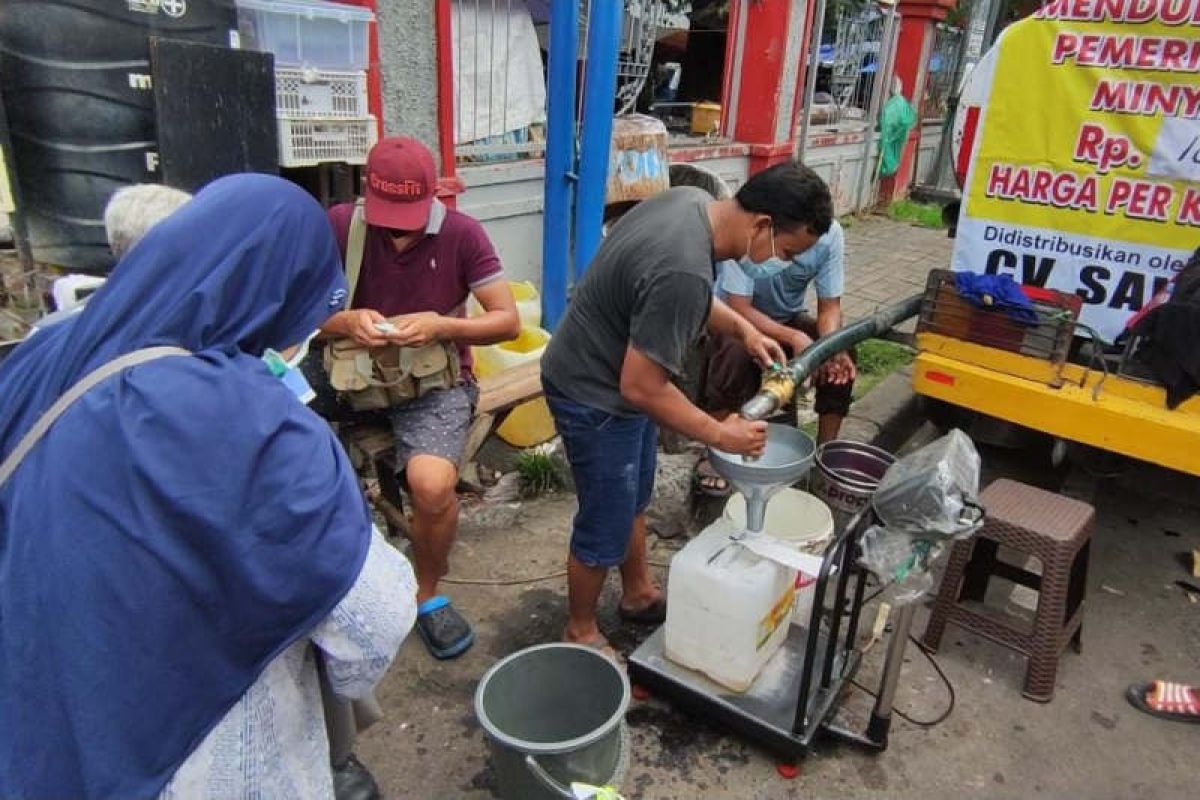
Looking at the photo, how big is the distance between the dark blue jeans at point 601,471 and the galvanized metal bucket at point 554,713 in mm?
473

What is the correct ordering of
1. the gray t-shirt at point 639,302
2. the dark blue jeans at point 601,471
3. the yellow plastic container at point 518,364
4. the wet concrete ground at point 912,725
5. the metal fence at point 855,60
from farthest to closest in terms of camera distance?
the metal fence at point 855,60, the yellow plastic container at point 518,364, the dark blue jeans at point 601,471, the wet concrete ground at point 912,725, the gray t-shirt at point 639,302

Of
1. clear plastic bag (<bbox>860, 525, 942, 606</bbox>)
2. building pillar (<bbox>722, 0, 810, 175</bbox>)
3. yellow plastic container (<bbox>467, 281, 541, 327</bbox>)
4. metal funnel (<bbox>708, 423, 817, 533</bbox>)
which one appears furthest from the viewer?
building pillar (<bbox>722, 0, 810, 175</bbox>)

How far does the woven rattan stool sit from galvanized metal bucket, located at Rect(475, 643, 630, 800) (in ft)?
4.74

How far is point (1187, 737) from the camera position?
2596 millimetres

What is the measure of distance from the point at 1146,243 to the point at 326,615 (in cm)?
352

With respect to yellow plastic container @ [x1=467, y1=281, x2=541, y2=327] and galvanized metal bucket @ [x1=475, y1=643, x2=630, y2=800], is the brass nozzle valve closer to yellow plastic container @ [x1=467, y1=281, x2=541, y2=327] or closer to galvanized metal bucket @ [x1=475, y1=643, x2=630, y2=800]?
galvanized metal bucket @ [x1=475, y1=643, x2=630, y2=800]

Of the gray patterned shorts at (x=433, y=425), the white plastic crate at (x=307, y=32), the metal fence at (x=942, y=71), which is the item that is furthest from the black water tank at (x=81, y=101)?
the metal fence at (x=942, y=71)

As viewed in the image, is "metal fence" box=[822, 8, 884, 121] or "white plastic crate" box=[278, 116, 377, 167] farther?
"metal fence" box=[822, 8, 884, 121]

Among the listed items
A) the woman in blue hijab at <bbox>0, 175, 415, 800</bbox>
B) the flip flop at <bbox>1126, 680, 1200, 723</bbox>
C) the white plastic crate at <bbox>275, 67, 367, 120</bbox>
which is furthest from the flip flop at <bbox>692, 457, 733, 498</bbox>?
the woman in blue hijab at <bbox>0, 175, 415, 800</bbox>

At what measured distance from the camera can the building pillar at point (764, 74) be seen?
7.09 m

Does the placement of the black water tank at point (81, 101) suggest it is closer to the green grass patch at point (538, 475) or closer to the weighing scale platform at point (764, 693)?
the green grass patch at point (538, 475)

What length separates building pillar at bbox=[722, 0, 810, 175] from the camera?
7086 mm

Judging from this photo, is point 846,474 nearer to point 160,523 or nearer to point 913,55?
point 160,523

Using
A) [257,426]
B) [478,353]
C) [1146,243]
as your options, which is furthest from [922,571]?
[478,353]
